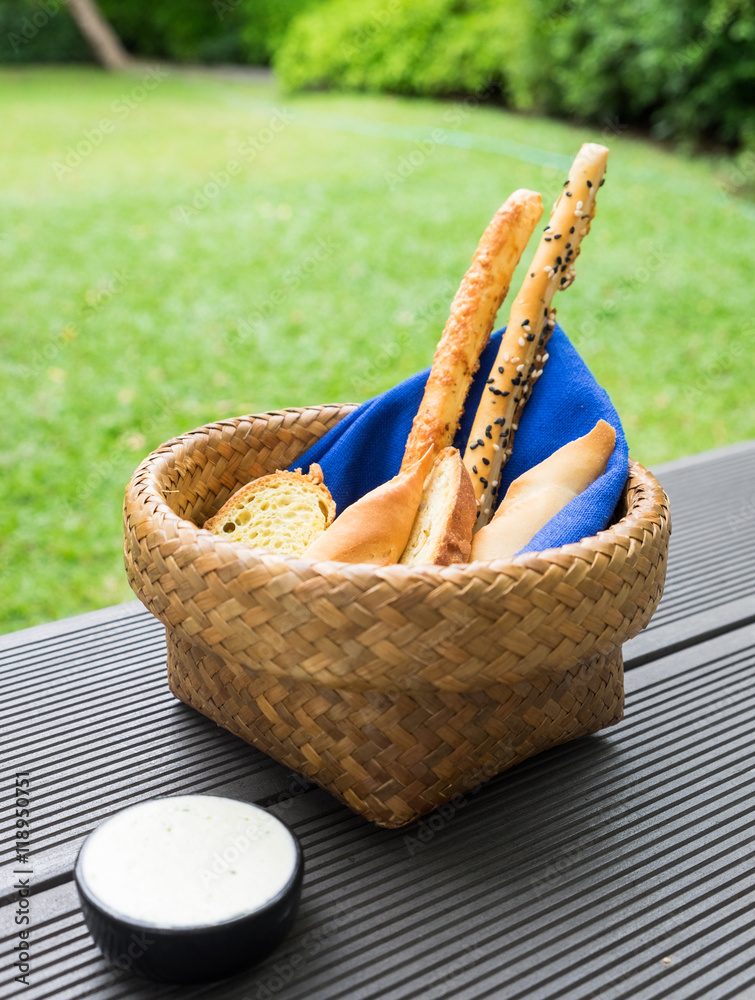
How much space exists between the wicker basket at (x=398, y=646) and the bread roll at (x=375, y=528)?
0.15 metres

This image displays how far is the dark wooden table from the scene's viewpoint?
70 centimetres

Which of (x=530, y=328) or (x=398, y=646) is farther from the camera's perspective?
(x=530, y=328)

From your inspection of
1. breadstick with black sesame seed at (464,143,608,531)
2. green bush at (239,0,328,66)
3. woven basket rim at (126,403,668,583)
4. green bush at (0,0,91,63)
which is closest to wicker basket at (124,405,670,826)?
woven basket rim at (126,403,668,583)

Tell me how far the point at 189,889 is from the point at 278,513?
501 mm

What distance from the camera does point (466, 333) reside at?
1184 mm

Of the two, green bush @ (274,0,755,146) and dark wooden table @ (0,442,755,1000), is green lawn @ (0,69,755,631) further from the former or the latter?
dark wooden table @ (0,442,755,1000)

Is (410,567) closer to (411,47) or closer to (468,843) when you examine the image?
(468,843)

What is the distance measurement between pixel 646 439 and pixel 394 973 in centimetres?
299

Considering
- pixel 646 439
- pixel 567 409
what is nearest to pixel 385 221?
pixel 646 439

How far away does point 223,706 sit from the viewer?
92 cm

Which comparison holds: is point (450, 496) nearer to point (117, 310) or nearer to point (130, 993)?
point (130, 993)

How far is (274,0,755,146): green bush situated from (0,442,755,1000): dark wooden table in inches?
223

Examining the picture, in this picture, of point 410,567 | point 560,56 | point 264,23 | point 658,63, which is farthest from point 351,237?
point 264,23

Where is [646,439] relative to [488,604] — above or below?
below
